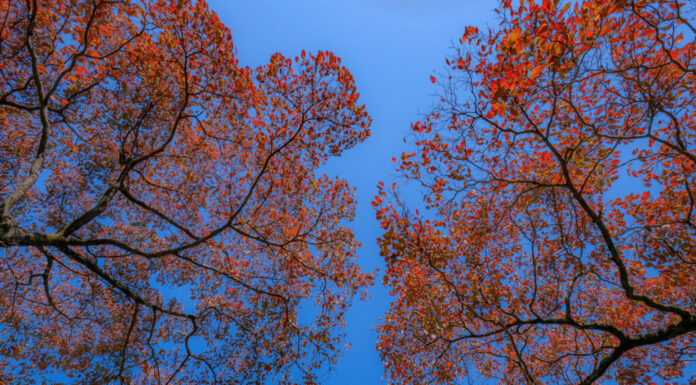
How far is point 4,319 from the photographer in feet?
28.9

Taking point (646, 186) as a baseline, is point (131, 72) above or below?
above

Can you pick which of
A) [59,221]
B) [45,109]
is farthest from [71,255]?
[59,221]

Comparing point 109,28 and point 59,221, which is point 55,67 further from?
point 59,221

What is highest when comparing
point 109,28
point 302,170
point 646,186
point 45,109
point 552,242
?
point 109,28

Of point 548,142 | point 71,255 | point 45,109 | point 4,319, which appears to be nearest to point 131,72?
point 45,109

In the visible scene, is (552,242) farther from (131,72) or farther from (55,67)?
(55,67)

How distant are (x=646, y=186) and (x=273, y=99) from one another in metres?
11.1

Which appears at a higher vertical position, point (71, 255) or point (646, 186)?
point (646, 186)

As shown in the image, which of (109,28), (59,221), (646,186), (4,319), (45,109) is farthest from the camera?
(59,221)

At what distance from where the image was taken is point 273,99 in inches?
349

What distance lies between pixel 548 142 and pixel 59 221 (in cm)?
1511

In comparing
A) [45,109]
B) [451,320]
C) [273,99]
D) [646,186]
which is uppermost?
[273,99]

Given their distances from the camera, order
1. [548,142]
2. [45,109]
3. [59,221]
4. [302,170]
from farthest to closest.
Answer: [302,170] → [59,221] → [45,109] → [548,142]

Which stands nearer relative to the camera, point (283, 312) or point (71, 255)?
point (71, 255)
